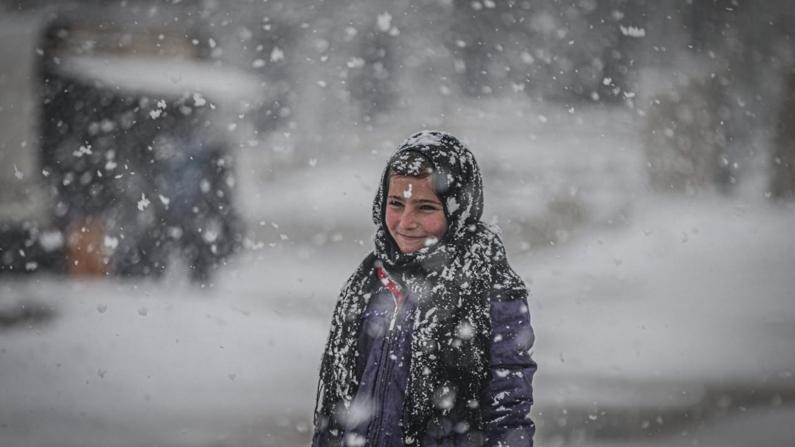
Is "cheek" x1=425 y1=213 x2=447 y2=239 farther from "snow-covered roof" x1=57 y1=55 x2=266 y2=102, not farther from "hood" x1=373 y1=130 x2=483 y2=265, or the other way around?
"snow-covered roof" x1=57 y1=55 x2=266 y2=102

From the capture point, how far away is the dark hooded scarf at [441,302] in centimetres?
183

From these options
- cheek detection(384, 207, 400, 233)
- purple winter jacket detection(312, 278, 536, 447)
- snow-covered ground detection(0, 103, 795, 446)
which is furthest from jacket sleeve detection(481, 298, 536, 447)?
snow-covered ground detection(0, 103, 795, 446)

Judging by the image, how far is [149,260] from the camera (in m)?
8.30

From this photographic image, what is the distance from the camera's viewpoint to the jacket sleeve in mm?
1788

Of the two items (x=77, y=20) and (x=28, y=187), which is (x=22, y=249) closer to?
(x=28, y=187)

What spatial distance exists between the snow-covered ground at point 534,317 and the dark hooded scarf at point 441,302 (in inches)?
76.6

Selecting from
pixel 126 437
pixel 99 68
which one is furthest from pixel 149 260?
pixel 126 437

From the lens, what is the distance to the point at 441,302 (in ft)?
6.15

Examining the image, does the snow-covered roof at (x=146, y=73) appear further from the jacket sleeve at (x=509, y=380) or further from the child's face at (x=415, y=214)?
the jacket sleeve at (x=509, y=380)

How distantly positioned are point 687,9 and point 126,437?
1035cm

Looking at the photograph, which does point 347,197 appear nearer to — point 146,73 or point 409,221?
point 146,73

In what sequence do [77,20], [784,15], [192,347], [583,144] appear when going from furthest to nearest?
1. [784,15]
2. [583,144]
3. [77,20]
4. [192,347]

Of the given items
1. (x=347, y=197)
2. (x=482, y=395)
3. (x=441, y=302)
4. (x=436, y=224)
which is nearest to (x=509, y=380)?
(x=482, y=395)

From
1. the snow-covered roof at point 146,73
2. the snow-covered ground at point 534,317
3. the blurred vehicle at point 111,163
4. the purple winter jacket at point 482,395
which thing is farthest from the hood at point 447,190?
the snow-covered roof at point 146,73
